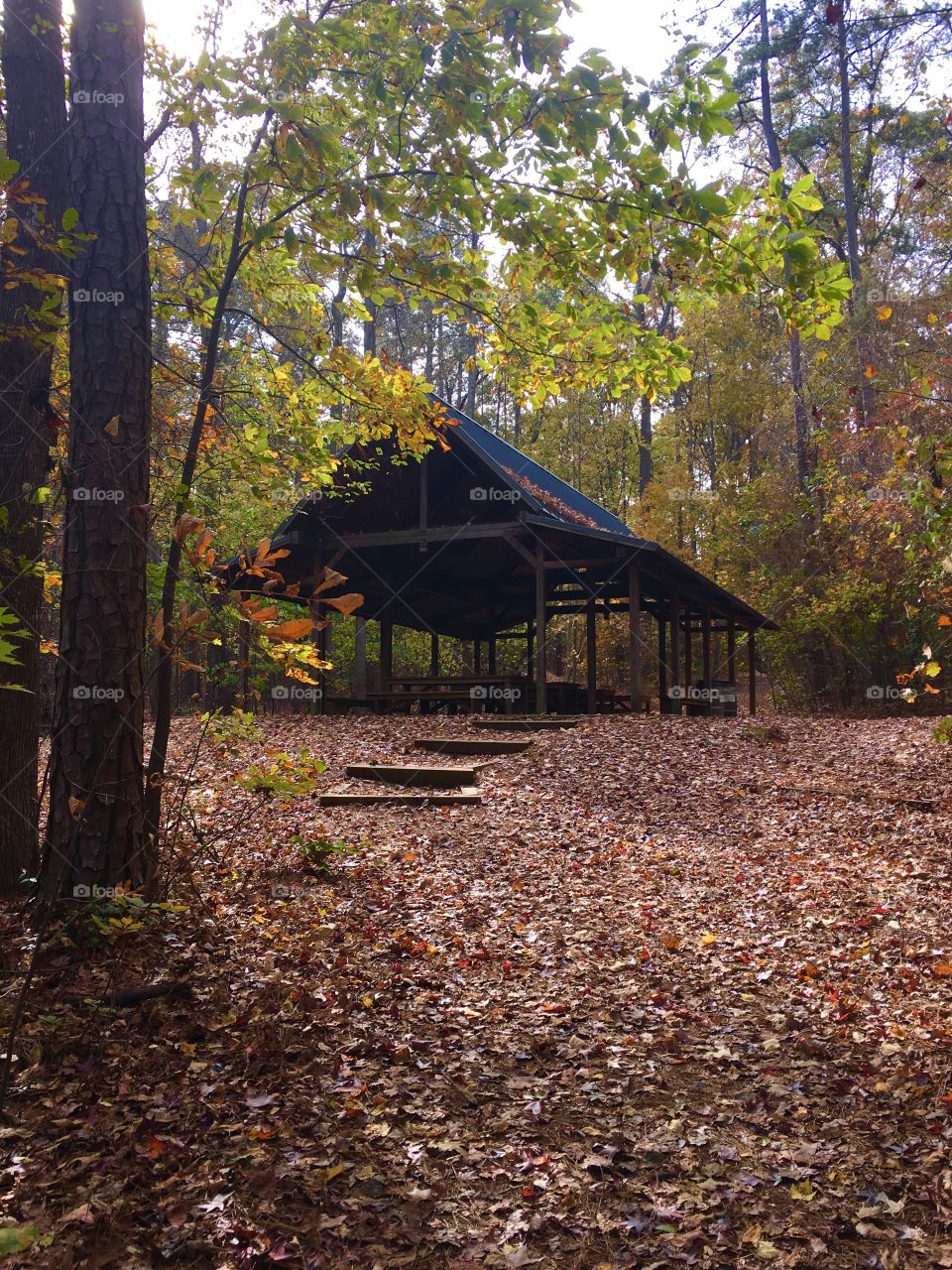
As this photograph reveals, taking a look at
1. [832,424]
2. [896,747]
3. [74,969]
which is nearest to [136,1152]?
[74,969]

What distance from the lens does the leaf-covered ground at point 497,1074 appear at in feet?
8.86

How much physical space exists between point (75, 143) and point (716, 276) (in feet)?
11.5

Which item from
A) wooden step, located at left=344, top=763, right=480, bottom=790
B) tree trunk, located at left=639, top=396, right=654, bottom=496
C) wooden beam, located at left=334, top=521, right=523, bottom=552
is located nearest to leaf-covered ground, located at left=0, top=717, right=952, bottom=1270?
wooden step, located at left=344, top=763, right=480, bottom=790

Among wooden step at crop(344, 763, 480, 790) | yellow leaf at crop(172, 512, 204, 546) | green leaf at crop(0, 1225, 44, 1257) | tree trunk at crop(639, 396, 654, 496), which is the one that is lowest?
wooden step at crop(344, 763, 480, 790)

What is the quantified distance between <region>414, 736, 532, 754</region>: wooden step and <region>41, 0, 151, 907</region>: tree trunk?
24.0ft

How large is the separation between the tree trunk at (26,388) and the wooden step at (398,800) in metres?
3.94

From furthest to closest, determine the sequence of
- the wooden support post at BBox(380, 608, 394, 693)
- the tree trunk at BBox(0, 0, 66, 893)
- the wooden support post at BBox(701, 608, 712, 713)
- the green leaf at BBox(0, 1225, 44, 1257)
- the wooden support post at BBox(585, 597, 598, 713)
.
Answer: the wooden support post at BBox(701, 608, 712, 713) → the wooden support post at BBox(380, 608, 394, 693) → the wooden support post at BBox(585, 597, 598, 713) → the tree trunk at BBox(0, 0, 66, 893) → the green leaf at BBox(0, 1225, 44, 1257)

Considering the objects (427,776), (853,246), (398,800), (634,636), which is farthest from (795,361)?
(398,800)

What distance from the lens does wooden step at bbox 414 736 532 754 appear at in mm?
11438

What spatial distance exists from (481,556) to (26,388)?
1371cm

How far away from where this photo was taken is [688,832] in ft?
27.1

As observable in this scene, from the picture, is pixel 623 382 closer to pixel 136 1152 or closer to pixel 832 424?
pixel 136 1152

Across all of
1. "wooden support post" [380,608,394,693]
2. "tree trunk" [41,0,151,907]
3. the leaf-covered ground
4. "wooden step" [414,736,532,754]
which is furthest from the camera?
"wooden support post" [380,608,394,693]

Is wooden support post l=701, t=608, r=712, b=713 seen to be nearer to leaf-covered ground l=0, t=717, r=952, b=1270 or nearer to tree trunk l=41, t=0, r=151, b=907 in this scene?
leaf-covered ground l=0, t=717, r=952, b=1270
